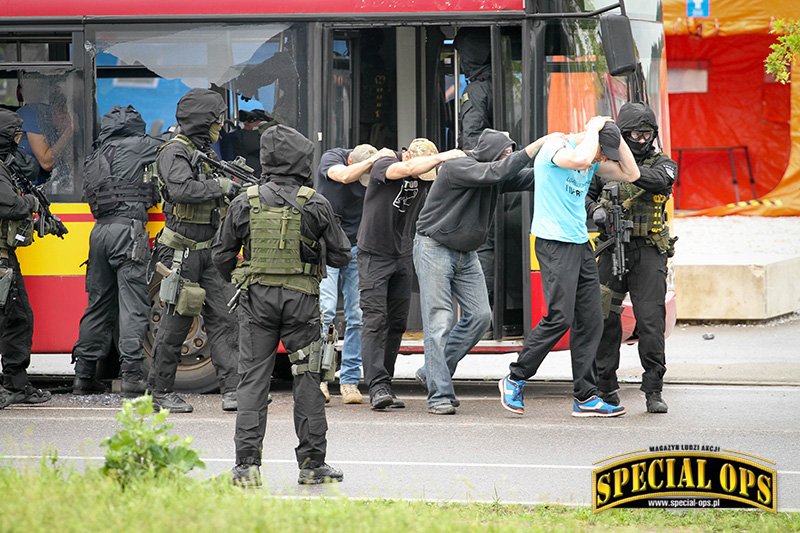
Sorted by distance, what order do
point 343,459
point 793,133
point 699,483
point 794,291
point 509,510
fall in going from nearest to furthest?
1. point 699,483
2. point 509,510
3. point 343,459
4. point 794,291
5. point 793,133

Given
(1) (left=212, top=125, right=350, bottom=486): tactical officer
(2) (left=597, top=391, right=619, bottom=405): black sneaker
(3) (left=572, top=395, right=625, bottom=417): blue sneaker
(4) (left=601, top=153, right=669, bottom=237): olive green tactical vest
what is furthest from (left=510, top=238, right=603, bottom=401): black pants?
(1) (left=212, top=125, right=350, bottom=486): tactical officer

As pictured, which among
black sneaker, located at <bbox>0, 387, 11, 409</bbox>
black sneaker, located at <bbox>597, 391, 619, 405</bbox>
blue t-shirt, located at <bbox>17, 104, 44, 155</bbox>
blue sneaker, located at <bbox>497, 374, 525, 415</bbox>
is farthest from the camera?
blue t-shirt, located at <bbox>17, 104, 44, 155</bbox>

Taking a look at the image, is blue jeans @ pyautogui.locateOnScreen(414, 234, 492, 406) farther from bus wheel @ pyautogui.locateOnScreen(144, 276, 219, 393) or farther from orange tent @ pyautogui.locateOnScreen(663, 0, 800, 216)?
orange tent @ pyautogui.locateOnScreen(663, 0, 800, 216)

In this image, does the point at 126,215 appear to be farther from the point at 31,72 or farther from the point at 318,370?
the point at 318,370

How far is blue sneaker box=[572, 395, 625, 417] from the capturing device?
892 cm

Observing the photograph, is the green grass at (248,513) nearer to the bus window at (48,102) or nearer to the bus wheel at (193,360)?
the bus wheel at (193,360)

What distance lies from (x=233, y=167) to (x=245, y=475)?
10.0 ft

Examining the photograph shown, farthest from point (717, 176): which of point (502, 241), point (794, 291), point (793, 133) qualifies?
point (502, 241)

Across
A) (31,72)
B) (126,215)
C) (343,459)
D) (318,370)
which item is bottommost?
(343,459)

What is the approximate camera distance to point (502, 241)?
9.97m

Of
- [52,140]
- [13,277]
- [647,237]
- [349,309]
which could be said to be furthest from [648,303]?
[52,140]

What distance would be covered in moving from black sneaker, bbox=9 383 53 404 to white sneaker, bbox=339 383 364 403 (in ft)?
6.84

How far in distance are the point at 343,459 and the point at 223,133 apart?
10.4ft

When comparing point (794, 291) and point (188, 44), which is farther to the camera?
point (794, 291)
